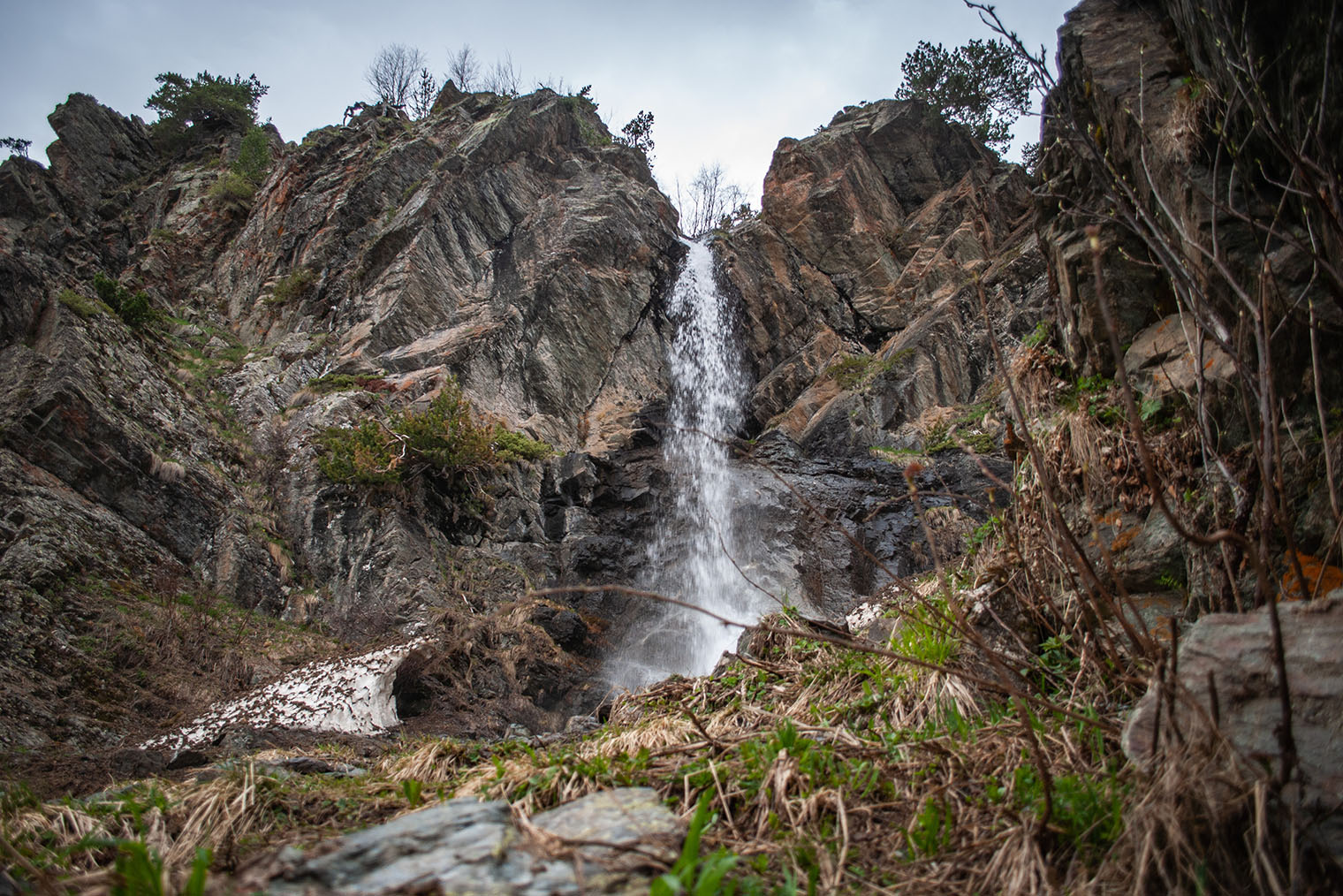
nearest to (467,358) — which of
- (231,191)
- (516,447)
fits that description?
(516,447)

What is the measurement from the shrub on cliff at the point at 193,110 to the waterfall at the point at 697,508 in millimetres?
20384

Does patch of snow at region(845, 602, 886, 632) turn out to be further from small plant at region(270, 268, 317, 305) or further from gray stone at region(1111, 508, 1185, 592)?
small plant at region(270, 268, 317, 305)

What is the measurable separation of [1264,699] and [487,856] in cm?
201

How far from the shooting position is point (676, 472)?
14.5 m

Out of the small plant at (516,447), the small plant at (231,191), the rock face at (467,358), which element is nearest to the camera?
the rock face at (467,358)

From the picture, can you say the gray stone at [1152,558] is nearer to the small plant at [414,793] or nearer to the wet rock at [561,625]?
the small plant at [414,793]

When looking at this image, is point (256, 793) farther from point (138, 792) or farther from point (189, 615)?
point (189, 615)

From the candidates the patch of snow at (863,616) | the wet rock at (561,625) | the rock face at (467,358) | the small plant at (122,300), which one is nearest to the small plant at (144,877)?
the rock face at (467,358)

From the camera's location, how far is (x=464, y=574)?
1071 cm

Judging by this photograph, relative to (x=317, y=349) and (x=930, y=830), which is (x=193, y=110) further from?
(x=930, y=830)

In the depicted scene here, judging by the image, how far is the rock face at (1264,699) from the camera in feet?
4.95

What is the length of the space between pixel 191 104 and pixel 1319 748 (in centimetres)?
3477

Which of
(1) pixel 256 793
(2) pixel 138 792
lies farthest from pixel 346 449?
(1) pixel 256 793

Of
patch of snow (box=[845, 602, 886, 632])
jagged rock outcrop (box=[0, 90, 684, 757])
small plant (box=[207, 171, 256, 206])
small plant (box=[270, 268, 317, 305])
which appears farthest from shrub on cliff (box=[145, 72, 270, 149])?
patch of snow (box=[845, 602, 886, 632])
